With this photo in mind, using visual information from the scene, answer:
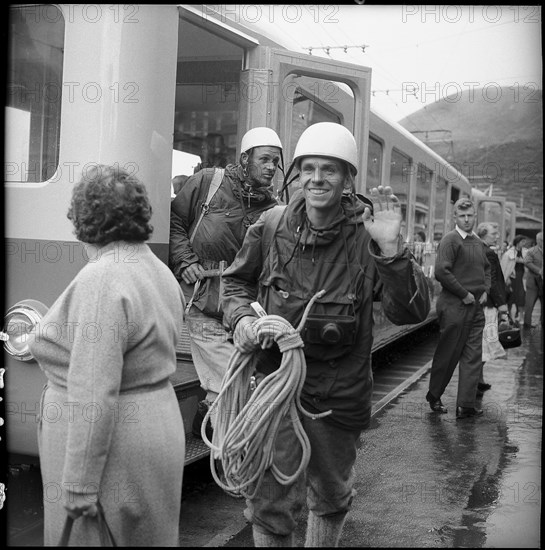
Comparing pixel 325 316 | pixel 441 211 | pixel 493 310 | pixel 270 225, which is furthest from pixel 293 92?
pixel 441 211

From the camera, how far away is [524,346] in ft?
43.3

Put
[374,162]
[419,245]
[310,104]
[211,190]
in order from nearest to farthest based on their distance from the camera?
1. [211,190]
2. [310,104]
3. [374,162]
4. [419,245]

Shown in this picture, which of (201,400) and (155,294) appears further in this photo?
(201,400)

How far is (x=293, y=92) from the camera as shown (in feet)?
17.8

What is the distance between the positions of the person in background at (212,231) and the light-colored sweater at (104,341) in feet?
5.55

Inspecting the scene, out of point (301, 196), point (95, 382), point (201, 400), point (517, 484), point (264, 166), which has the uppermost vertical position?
point (264, 166)

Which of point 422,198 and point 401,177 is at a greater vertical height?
point 401,177

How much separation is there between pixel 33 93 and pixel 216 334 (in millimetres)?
1630

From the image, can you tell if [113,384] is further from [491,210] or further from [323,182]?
[491,210]

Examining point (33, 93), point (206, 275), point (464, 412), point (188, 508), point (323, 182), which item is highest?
point (33, 93)

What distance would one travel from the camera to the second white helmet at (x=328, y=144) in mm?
3279

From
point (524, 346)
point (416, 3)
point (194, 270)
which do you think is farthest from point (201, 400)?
point (524, 346)

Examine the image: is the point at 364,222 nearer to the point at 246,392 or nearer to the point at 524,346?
the point at 246,392

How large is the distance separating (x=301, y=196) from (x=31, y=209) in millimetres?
1530
